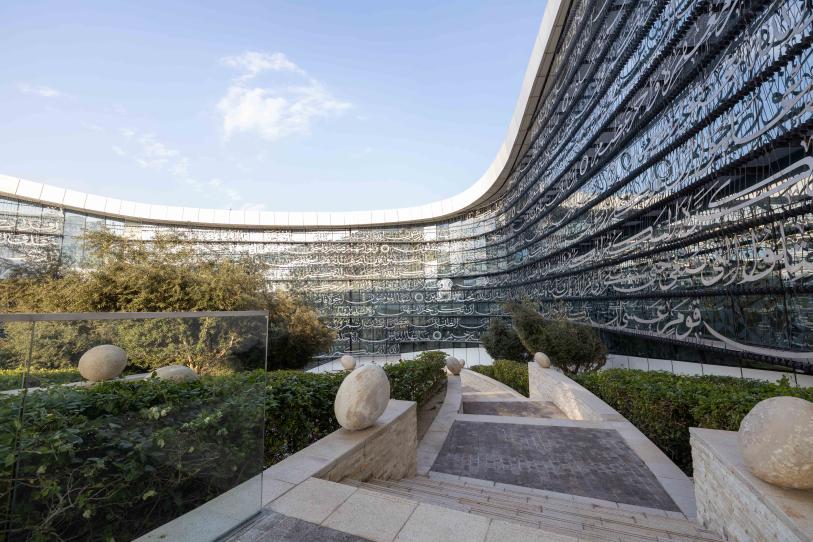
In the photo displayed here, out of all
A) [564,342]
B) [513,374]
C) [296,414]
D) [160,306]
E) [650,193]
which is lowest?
[513,374]

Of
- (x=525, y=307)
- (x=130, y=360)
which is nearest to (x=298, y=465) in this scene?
(x=130, y=360)

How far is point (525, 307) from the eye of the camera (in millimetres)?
21344

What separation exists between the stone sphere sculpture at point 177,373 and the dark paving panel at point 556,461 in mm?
5254

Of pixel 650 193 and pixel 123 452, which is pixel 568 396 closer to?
pixel 650 193

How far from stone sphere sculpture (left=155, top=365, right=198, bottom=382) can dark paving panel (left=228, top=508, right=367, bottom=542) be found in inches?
55.0

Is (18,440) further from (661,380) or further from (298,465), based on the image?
(661,380)

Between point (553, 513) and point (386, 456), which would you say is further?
point (386, 456)

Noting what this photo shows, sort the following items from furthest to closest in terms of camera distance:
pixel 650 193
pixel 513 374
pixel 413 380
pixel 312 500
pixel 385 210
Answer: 1. pixel 385 210
2. pixel 513 374
3. pixel 650 193
4. pixel 413 380
5. pixel 312 500

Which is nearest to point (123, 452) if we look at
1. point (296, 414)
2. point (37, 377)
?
point (37, 377)

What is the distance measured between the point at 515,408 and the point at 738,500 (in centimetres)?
932

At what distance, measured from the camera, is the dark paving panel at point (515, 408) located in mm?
11812

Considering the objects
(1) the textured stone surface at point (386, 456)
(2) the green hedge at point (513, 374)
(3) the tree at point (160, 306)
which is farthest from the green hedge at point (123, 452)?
(2) the green hedge at point (513, 374)

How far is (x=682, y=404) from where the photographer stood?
23.2 ft

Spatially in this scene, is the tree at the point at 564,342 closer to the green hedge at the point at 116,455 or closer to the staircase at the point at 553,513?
the staircase at the point at 553,513
